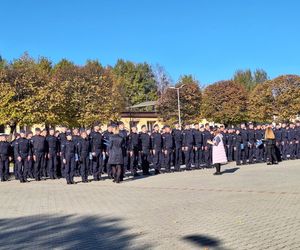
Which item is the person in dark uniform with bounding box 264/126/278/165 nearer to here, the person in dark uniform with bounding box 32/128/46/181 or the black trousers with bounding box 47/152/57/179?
the black trousers with bounding box 47/152/57/179

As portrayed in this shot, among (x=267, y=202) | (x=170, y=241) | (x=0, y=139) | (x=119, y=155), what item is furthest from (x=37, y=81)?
(x=170, y=241)

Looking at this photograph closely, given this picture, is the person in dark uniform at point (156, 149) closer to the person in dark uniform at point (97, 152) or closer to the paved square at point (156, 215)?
the person in dark uniform at point (97, 152)

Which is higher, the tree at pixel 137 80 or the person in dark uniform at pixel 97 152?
the tree at pixel 137 80

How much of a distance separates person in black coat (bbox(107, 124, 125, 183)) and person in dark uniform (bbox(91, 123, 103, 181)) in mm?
1076

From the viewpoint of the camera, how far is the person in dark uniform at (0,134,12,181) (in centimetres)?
1872

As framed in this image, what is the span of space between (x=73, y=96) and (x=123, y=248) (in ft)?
134

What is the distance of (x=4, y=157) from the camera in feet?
61.6

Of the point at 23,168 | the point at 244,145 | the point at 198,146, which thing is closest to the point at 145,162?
the point at 198,146

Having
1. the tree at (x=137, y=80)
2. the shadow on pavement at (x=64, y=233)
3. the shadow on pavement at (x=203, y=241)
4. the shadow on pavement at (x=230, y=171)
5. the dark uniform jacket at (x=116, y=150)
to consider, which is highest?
the tree at (x=137, y=80)

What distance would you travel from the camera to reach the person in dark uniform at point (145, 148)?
1947cm

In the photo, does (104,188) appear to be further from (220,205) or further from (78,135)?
(220,205)

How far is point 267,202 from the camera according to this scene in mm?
10969

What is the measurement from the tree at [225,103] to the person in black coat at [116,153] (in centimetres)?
4554

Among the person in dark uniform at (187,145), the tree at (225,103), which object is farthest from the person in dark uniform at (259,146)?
the tree at (225,103)
